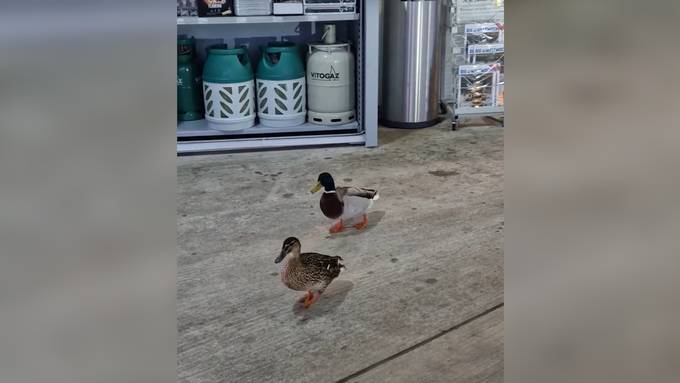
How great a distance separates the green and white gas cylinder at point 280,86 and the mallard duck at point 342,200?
1.06 meters

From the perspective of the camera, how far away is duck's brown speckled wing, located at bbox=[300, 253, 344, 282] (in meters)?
1.56

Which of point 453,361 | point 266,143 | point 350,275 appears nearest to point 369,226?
point 350,275

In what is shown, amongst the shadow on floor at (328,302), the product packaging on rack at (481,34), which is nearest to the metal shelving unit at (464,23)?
the product packaging on rack at (481,34)

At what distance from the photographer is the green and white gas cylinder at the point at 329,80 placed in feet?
9.84

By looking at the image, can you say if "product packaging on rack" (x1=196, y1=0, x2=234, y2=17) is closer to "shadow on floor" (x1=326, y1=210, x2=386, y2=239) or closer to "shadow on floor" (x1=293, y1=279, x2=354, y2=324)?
"shadow on floor" (x1=326, y1=210, x2=386, y2=239)

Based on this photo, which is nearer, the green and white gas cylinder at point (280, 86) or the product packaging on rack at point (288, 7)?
the product packaging on rack at point (288, 7)

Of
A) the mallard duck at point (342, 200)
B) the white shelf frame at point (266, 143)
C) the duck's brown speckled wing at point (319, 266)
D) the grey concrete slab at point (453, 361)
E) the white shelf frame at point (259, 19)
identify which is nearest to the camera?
the grey concrete slab at point (453, 361)

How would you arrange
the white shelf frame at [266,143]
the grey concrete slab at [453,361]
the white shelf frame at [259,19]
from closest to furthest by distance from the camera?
1. the grey concrete slab at [453,361]
2. the white shelf frame at [259,19]
3. the white shelf frame at [266,143]

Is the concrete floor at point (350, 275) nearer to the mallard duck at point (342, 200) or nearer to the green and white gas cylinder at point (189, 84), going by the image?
the mallard duck at point (342, 200)

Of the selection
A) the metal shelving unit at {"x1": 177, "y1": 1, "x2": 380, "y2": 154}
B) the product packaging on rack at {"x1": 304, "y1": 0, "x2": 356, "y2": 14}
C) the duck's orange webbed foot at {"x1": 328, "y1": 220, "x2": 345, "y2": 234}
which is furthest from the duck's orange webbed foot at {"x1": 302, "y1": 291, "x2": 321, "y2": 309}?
the product packaging on rack at {"x1": 304, "y1": 0, "x2": 356, "y2": 14}
